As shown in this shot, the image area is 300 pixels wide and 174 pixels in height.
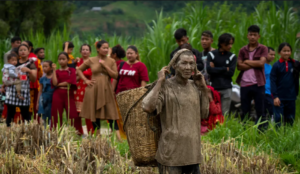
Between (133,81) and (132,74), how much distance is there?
0.13 meters

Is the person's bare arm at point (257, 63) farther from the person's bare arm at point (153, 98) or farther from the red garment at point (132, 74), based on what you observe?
the person's bare arm at point (153, 98)

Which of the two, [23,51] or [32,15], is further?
[32,15]

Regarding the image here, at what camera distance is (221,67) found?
6.98 meters

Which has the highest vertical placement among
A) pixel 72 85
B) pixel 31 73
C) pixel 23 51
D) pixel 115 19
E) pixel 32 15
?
pixel 115 19

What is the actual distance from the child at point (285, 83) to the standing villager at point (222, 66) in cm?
71

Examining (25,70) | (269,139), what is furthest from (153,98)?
(25,70)

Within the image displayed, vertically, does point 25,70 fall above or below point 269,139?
above

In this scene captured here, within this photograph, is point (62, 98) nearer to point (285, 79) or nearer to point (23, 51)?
point (23, 51)

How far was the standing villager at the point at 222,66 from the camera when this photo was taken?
696 cm

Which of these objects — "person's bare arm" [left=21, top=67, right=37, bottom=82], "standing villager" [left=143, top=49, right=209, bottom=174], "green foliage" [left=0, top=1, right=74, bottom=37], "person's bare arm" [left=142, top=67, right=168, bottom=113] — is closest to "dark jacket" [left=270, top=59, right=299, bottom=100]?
"standing villager" [left=143, top=49, right=209, bottom=174]

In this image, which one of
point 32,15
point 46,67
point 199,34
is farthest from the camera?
point 32,15

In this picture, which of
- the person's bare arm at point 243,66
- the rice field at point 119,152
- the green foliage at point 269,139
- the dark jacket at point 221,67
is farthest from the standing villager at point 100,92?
the person's bare arm at point 243,66

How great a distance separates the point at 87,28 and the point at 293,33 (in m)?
37.0

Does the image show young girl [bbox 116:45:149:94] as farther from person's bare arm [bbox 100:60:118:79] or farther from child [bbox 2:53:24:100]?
child [bbox 2:53:24:100]
